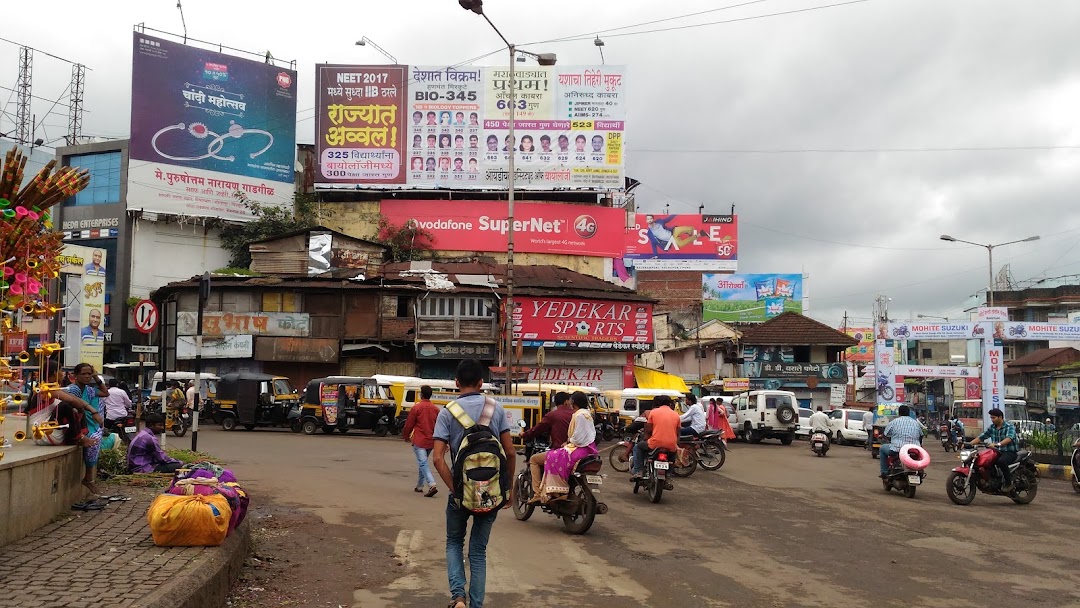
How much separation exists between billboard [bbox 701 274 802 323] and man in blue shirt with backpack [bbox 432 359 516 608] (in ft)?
197

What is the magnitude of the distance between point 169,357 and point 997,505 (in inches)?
1486

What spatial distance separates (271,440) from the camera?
24.2 metres

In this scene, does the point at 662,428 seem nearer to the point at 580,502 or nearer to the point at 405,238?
the point at 580,502

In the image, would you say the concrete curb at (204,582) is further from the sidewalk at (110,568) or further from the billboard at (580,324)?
the billboard at (580,324)

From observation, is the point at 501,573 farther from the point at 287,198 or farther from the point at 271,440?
the point at 287,198

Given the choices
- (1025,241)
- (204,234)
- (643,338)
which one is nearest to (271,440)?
(643,338)

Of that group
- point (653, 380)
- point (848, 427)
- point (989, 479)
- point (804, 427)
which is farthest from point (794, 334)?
point (989, 479)

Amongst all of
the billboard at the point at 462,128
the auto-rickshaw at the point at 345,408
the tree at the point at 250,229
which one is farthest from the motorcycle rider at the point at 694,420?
the tree at the point at 250,229

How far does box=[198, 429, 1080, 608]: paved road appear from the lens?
7.00 meters

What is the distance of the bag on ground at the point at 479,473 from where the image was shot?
5520mm

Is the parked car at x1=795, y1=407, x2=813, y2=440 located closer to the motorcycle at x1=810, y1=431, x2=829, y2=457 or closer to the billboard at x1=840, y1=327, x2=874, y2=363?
the motorcycle at x1=810, y1=431, x2=829, y2=457

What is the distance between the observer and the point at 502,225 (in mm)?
50625

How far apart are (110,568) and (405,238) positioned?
44405 millimetres

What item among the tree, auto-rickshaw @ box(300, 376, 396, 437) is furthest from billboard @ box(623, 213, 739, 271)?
auto-rickshaw @ box(300, 376, 396, 437)
